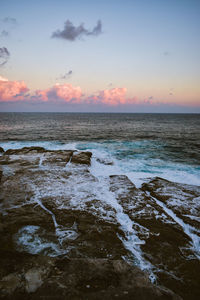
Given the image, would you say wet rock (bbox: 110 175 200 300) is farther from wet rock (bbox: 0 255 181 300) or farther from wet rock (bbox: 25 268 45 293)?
wet rock (bbox: 25 268 45 293)

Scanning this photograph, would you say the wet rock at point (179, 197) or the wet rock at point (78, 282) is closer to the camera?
the wet rock at point (78, 282)

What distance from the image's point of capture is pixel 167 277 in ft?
11.5

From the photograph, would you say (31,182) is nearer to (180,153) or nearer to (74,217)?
(74,217)

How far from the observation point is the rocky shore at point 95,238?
2.66 meters

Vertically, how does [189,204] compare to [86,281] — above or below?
below

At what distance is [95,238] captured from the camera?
456 cm

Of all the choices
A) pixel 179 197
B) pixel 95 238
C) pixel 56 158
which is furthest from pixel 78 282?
pixel 56 158

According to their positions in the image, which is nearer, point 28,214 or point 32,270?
point 32,270

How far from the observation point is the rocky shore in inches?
105

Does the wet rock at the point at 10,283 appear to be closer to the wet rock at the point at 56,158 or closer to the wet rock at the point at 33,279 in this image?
the wet rock at the point at 33,279

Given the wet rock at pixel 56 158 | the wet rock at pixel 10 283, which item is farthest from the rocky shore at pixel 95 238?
the wet rock at pixel 56 158

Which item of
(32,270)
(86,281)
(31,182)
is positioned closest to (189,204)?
(86,281)

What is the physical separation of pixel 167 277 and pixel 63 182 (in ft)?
19.5

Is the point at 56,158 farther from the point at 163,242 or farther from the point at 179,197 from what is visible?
the point at 163,242
